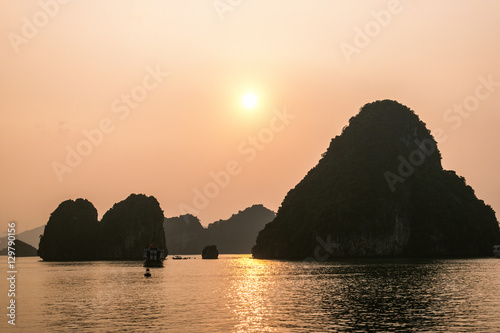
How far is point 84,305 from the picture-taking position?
205ft

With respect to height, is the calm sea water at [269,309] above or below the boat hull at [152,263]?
below

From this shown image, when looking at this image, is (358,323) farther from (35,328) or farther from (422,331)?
(35,328)

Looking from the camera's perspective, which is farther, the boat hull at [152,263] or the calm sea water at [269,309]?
the boat hull at [152,263]

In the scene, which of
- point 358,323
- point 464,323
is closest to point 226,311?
point 358,323

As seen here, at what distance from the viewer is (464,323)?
149ft

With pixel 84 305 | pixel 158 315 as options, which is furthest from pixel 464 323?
pixel 84 305

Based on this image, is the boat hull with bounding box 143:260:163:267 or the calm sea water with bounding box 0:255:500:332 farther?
the boat hull with bounding box 143:260:163:267

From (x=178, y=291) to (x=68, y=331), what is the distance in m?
38.4

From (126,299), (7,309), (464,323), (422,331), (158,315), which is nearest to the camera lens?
(422,331)

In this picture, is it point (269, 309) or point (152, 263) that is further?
point (152, 263)

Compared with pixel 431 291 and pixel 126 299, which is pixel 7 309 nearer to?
pixel 126 299

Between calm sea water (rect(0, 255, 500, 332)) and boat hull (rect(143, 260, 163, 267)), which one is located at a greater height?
boat hull (rect(143, 260, 163, 267))

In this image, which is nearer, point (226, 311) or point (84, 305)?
point (226, 311)

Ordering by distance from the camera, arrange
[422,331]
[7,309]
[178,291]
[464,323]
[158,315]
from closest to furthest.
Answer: [422,331] → [464,323] → [158,315] → [7,309] → [178,291]
